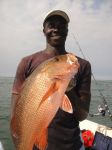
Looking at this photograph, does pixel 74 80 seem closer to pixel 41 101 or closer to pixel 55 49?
pixel 55 49

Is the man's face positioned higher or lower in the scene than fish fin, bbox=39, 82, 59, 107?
higher

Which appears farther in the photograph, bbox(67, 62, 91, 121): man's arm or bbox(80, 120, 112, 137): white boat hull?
bbox(80, 120, 112, 137): white boat hull

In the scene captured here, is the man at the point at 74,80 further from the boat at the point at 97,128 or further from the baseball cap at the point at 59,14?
the boat at the point at 97,128

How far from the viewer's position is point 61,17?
164 inches

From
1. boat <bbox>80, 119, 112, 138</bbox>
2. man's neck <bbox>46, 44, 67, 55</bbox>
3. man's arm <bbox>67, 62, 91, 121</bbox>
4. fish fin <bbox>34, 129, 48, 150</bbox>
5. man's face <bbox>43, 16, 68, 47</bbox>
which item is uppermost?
man's face <bbox>43, 16, 68, 47</bbox>

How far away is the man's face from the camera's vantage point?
4.09 m

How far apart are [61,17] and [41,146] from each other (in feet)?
5.30

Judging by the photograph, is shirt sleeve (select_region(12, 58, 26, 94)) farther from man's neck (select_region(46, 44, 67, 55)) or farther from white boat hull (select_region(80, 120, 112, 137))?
white boat hull (select_region(80, 120, 112, 137))

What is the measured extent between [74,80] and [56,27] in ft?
2.02

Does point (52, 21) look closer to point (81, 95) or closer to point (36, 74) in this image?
point (81, 95)

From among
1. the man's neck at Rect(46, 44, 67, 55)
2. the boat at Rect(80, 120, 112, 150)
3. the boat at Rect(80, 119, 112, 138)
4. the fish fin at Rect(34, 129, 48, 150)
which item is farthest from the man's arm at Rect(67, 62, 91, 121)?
the boat at Rect(80, 119, 112, 138)

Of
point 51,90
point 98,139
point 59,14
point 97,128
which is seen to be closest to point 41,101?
point 51,90

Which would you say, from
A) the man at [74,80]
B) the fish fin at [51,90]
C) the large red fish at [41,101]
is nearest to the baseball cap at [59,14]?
the man at [74,80]

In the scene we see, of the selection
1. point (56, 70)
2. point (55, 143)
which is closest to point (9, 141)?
point (55, 143)
